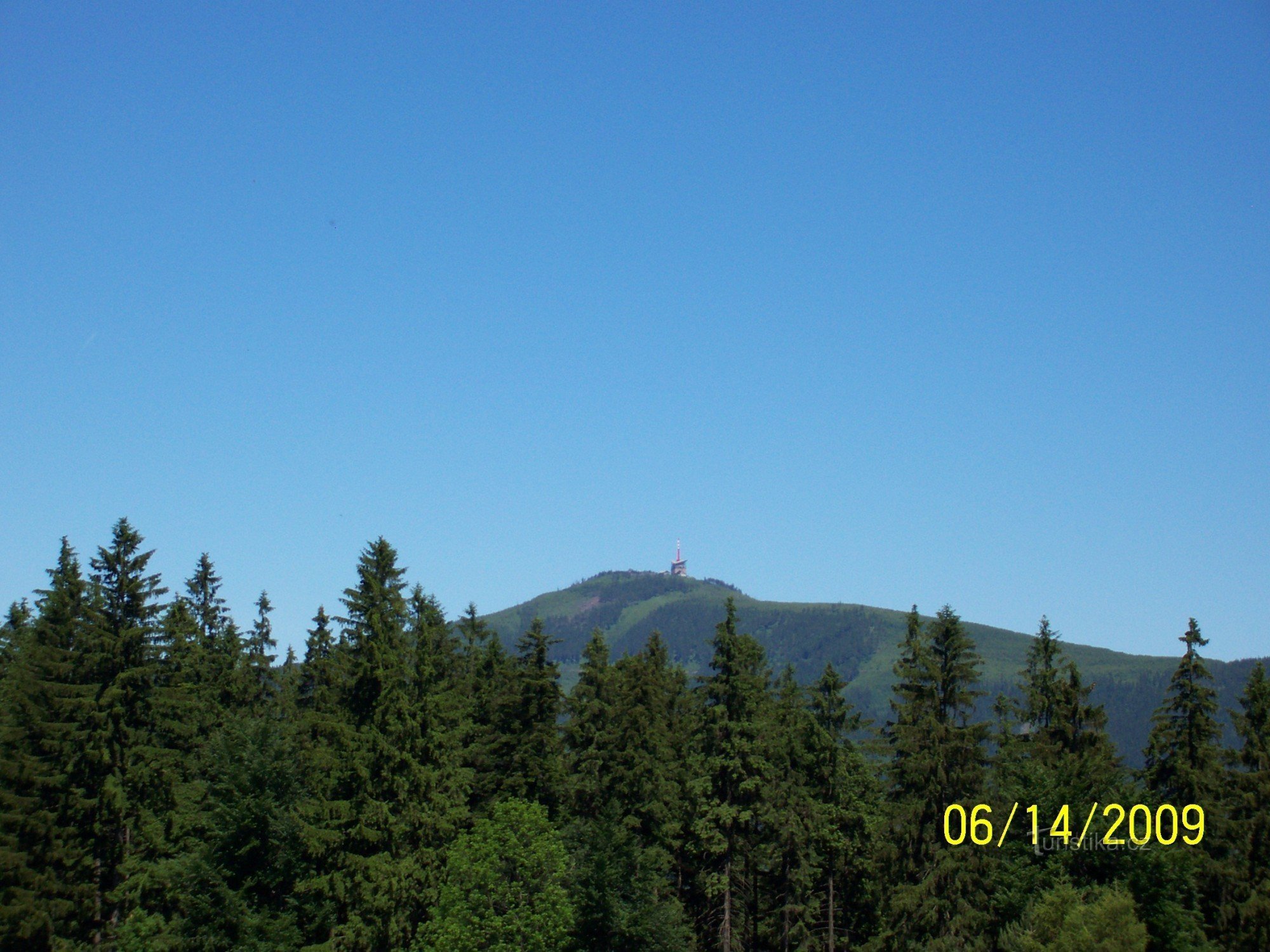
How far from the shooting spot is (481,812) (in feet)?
168

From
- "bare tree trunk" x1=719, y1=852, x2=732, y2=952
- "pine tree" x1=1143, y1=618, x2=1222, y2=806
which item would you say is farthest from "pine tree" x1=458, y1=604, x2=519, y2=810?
"pine tree" x1=1143, y1=618, x2=1222, y2=806

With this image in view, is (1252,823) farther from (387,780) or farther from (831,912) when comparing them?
(387,780)

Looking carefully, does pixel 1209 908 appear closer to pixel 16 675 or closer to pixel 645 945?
pixel 645 945

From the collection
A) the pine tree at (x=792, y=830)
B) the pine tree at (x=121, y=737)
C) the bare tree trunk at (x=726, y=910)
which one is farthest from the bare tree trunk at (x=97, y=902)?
the pine tree at (x=792, y=830)

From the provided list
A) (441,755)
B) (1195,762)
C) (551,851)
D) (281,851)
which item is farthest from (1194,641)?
(281,851)

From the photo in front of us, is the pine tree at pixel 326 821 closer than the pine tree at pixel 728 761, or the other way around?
the pine tree at pixel 326 821

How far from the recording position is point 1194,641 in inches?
1877

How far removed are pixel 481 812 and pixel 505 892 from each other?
972 centimetres

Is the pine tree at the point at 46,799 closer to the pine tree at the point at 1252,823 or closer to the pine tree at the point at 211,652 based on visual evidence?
the pine tree at the point at 211,652

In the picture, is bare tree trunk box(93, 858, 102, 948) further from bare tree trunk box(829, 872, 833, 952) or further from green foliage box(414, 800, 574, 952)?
bare tree trunk box(829, 872, 833, 952)
